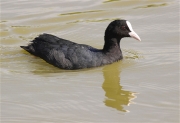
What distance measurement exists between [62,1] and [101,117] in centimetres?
624

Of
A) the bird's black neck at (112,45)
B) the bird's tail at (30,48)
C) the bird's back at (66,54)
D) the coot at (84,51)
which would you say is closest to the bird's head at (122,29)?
the coot at (84,51)

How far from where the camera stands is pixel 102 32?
32.9 ft

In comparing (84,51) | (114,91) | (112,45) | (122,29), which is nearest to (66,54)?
(84,51)

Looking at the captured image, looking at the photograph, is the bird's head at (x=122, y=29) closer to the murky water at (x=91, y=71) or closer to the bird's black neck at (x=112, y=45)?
the bird's black neck at (x=112, y=45)

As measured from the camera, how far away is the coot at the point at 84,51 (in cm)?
837

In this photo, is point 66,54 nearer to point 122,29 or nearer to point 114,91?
point 122,29

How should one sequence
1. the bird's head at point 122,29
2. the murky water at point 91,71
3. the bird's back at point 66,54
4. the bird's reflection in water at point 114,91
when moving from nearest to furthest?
the murky water at point 91,71, the bird's reflection in water at point 114,91, the bird's back at point 66,54, the bird's head at point 122,29

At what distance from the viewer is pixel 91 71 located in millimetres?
8156

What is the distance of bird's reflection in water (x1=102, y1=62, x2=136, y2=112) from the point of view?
22.2ft

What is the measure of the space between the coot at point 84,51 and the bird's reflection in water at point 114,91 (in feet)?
0.67

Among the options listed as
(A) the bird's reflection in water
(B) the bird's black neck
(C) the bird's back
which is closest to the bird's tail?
(C) the bird's back

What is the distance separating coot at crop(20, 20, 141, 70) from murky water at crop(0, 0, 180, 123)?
0.14 metres

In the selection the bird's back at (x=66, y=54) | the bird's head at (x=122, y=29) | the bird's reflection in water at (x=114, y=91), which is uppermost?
the bird's head at (x=122, y=29)

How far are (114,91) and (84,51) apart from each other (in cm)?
139
